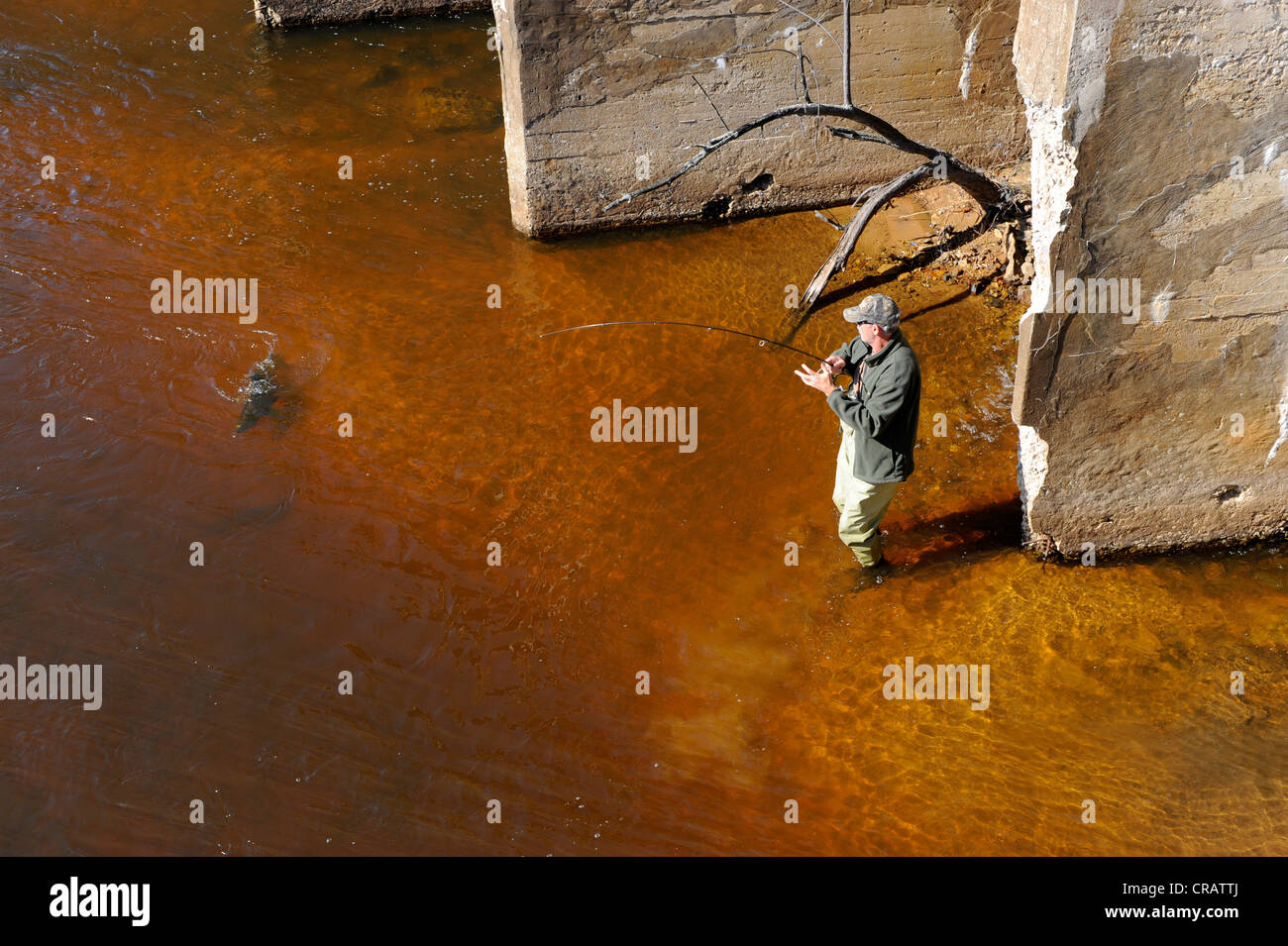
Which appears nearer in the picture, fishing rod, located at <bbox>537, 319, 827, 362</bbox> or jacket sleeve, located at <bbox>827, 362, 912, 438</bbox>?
jacket sleeve, located at <bbox>827, 362, 912, 438</bbox>

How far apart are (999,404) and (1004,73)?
3.35 meters

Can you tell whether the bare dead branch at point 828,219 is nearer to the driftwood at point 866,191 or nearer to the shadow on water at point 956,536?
the driftwood at point 866,191

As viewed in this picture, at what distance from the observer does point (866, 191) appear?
8.81m

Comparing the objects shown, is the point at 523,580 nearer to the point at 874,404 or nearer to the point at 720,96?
the point at 874,404

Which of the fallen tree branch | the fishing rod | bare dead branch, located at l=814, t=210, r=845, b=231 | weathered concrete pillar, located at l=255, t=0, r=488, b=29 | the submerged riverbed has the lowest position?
the submerged riverbed

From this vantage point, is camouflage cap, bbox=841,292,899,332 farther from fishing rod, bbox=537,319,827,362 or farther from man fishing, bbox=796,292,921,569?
fishing rod, bbox=537,319,827,362

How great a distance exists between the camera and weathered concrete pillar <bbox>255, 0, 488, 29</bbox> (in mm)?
11648

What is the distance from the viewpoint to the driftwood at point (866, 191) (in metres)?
7.75

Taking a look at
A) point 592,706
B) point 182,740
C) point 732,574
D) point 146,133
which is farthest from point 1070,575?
point 146,133

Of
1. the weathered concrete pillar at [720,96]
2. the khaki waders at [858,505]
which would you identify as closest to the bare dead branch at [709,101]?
Answer: the weathered concrete pillar at [720,96]

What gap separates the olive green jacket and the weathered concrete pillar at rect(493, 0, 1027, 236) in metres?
3.59

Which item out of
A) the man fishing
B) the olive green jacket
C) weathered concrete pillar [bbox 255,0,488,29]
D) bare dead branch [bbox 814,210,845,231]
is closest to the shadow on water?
the man fishing

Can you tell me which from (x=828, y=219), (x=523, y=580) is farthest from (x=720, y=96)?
(x=523, y=580)

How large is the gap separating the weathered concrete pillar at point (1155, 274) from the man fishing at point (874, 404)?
0.73 m
